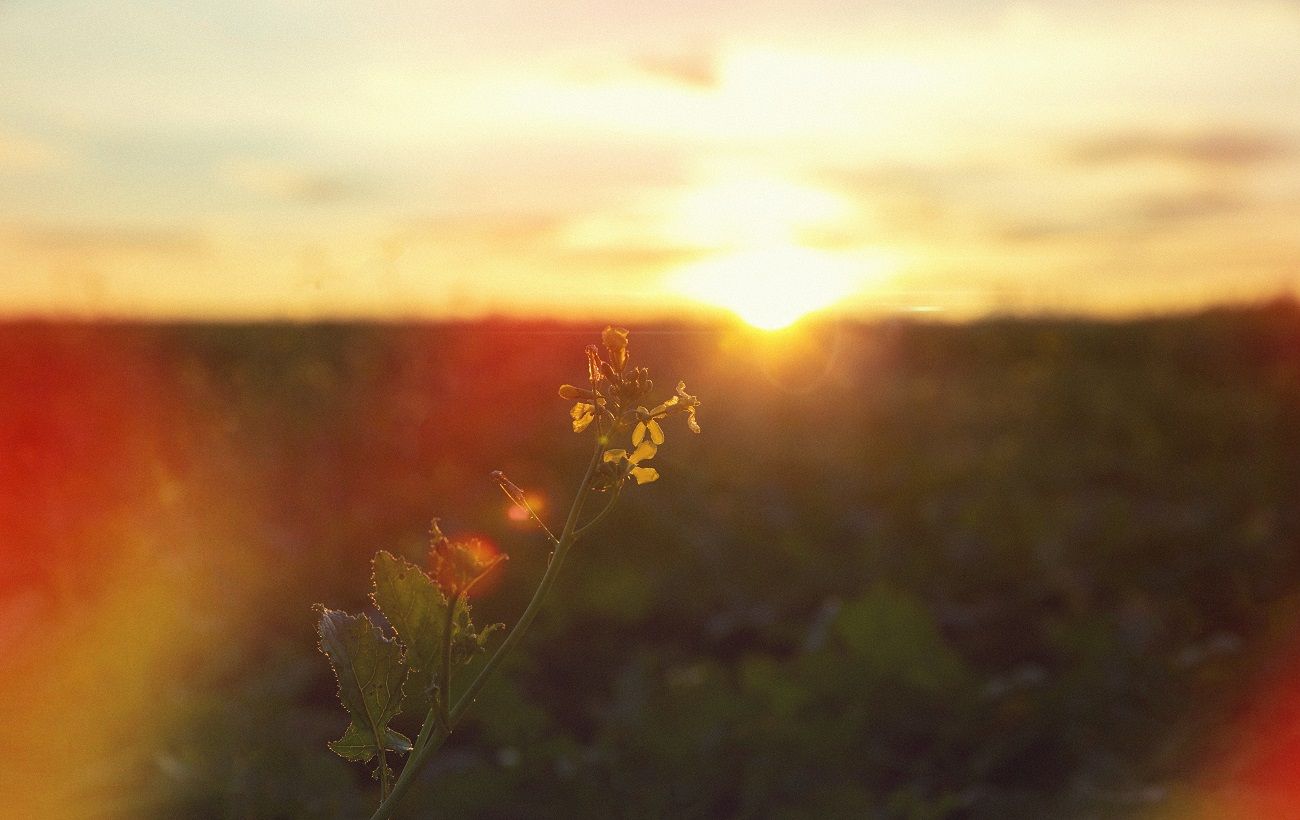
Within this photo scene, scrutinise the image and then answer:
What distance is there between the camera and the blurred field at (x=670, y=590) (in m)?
2.03

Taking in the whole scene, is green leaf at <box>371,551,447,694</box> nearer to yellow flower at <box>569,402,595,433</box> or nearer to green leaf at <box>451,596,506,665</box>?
green leaf at <box>451,596,506,665</box>

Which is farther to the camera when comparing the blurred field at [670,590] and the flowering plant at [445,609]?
the blurred field at [670,590]

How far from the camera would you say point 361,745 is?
705 mm

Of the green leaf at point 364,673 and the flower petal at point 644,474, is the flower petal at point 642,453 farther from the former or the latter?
the green leaf at point 364,673

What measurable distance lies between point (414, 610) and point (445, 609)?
3cm

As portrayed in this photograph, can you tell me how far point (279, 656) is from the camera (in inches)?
105

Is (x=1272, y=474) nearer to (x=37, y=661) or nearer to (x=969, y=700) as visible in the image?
(x=969, y=700)

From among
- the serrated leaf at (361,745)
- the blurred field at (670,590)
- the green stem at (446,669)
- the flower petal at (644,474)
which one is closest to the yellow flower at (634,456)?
the flower petal at (644,474)

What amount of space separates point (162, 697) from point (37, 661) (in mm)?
238

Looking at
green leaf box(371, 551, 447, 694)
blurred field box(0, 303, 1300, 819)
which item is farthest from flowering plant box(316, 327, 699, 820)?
blurred field box(0, 303, 1300, 819)

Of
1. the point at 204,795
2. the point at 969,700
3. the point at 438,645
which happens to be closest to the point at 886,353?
the point at 969,700

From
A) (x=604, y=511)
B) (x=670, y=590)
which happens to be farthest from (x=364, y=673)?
(x=670, y=590)

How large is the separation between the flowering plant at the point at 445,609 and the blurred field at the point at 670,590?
0.41 meters

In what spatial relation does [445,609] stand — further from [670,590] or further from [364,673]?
[670,590]
